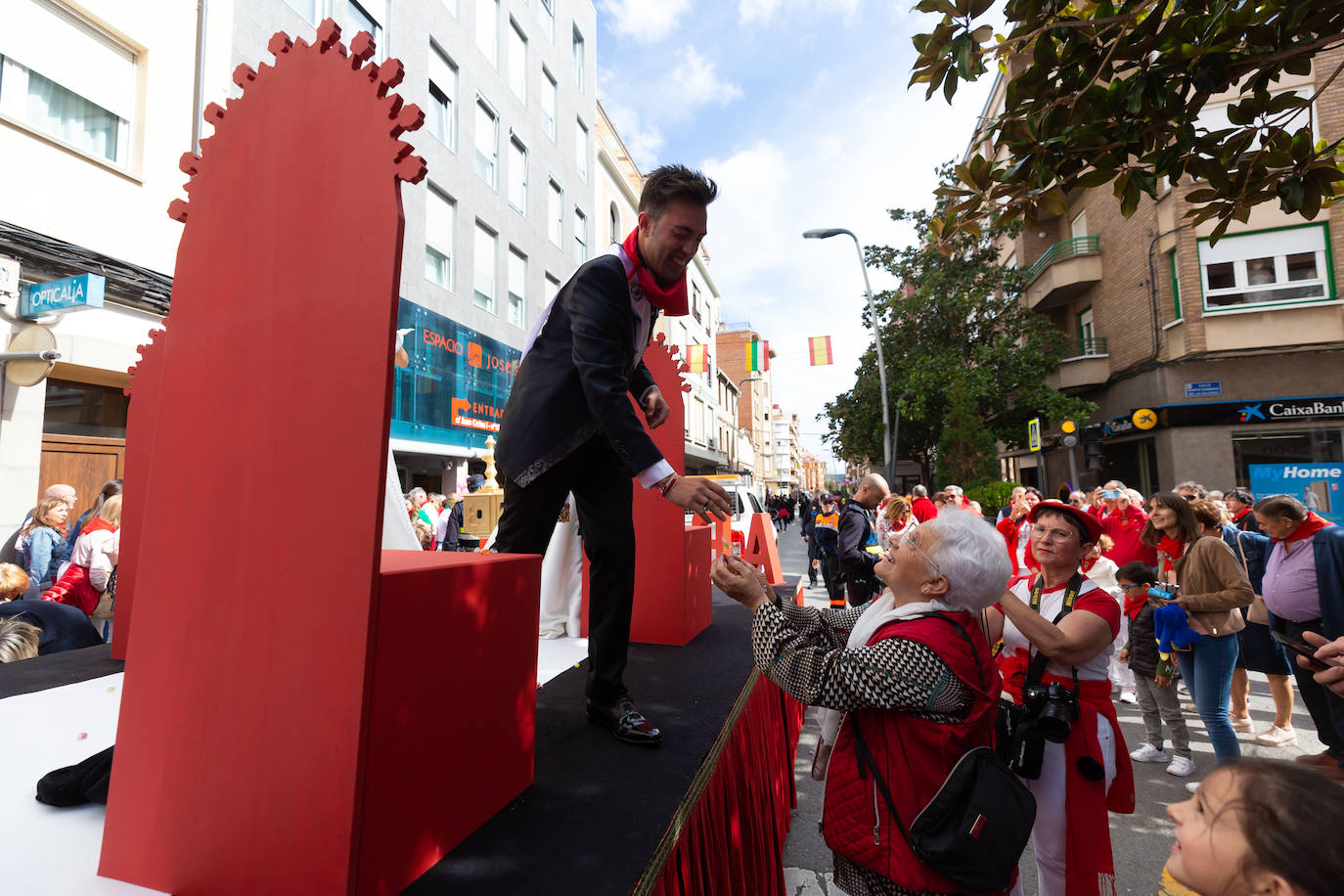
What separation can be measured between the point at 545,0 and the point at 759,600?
890 inches

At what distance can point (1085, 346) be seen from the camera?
62.3 ft

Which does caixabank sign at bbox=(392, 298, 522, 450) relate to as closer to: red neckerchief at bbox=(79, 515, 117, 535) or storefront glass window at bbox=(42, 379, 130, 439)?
storefront glass window at bbox=(42, 379, 130, 439)

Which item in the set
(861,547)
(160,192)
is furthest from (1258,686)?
(160,192)

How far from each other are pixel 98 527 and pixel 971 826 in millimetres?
5936

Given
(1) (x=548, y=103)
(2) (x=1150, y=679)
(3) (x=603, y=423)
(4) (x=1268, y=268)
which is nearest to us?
(3) (x=603, y=423)

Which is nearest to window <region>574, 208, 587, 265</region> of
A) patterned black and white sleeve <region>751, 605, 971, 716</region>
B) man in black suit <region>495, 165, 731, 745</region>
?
man in black suit <region>495, 165, 731, 745</region>

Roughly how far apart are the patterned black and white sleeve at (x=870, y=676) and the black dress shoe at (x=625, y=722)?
2.09 ft

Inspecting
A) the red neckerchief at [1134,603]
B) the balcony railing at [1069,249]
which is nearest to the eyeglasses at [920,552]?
→ the red neckerchief at [1134,603]

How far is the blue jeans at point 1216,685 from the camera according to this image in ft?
12.1

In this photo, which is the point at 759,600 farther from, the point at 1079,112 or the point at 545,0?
the point at 545,0

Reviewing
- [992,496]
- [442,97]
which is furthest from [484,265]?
[992,496]

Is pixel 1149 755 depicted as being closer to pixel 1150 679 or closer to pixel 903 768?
pixel 1150 679

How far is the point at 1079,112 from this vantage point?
2.37 metres

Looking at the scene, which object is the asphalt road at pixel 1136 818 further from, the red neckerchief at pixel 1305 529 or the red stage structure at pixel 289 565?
the red stage structure at pixel 289 565
